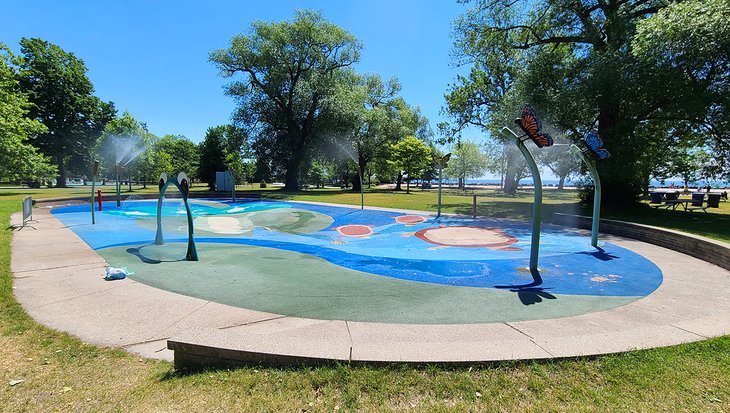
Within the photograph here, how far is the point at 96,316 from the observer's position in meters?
4.34

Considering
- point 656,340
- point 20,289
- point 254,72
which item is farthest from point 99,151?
point 656,340

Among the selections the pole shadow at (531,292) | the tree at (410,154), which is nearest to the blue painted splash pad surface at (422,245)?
the pole shadow at (531,292)

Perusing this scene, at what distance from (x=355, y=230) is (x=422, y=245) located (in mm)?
4179

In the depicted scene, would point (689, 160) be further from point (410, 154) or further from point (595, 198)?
point (410, 154)

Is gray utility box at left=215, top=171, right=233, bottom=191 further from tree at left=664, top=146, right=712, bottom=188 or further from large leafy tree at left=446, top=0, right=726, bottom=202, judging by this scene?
tree at left=664, top=146, right=712, bottom=188

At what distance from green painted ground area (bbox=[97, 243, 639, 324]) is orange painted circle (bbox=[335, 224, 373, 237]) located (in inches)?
204

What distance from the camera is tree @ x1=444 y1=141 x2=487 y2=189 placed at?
260 feet

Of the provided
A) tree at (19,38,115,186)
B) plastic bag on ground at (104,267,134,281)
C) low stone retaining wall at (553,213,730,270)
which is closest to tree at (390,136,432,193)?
low stone retaining wall at (553,213,730,270)

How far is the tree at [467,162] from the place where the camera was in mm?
79188

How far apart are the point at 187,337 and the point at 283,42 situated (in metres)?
38.7

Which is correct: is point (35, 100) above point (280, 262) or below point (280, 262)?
above

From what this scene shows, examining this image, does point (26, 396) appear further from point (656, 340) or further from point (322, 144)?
point (322, 144)

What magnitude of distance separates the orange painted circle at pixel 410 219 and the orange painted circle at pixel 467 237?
1.94 metres

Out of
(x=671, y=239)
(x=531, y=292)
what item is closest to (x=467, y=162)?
(x=671, y=239)
